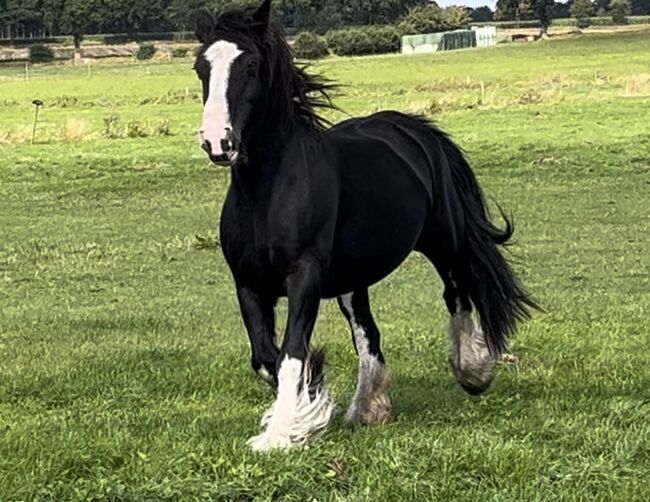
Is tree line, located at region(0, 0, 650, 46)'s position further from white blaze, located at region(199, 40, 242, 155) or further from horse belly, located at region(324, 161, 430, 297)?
white blaze, located at region(199, 40, 242, 155)

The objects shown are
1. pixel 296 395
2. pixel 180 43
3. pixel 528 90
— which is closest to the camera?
pixel 296 395

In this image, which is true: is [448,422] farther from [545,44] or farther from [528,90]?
[545,44]

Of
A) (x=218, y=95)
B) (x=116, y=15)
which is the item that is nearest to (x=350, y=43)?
(x=116, y=15)

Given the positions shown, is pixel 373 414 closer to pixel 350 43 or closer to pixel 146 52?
pixel 350 43

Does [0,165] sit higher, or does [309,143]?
[309,143]

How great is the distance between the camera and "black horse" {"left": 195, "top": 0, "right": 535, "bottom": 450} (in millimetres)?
5082

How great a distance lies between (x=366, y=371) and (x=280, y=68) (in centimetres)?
189

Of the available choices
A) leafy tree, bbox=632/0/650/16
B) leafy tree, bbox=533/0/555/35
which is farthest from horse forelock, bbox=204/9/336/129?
leafy tree, bbox=632/0/650/16

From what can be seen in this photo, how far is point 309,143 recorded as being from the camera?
18.5 ft

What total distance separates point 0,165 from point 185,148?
16.9ft

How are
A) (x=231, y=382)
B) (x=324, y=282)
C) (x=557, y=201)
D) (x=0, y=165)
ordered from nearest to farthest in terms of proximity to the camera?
(x=324, y=282), (x=231, y=382), (x=557, y=201), (x=0, y=165)

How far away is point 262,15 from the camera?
17.2ft

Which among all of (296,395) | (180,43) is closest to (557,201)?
(296,395)

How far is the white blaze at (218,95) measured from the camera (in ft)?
15.5
